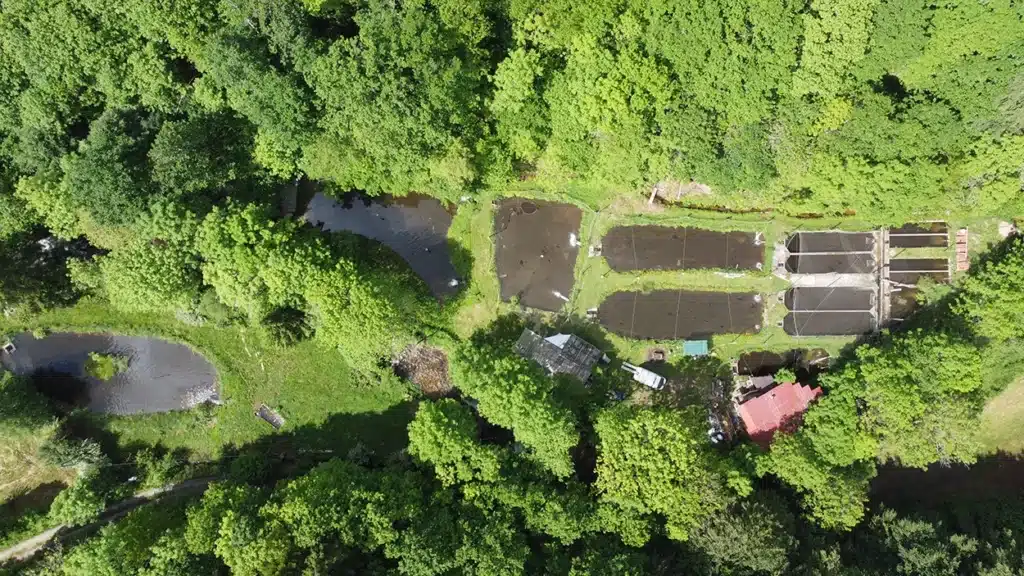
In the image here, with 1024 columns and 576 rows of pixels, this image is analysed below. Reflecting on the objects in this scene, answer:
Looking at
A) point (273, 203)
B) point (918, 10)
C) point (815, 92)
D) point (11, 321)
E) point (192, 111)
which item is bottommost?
point (11, 321)

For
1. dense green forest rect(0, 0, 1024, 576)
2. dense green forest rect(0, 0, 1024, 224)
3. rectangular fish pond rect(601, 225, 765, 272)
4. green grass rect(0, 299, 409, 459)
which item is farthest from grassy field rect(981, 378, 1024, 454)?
green grass rect(0, 299, 409, 459)

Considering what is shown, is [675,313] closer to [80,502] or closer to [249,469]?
[249,469]

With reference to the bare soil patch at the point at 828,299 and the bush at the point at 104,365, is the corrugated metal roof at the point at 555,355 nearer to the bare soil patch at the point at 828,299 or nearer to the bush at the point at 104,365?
the bare soil patch at the point at 828,299

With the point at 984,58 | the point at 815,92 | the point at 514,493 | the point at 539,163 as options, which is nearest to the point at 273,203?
the point at 539,163

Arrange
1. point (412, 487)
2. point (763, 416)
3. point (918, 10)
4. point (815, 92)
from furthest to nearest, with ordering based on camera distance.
Answer: point (763, 416) → point (412, 487) → point (815, 92) → point (918, 10)

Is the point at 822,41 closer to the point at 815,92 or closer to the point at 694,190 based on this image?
the point at 815,92

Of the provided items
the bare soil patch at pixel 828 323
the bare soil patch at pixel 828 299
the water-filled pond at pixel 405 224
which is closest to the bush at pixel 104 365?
the water-filled pond at pixel 405 224

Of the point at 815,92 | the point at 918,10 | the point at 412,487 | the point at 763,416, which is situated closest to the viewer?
the point at 918,10
